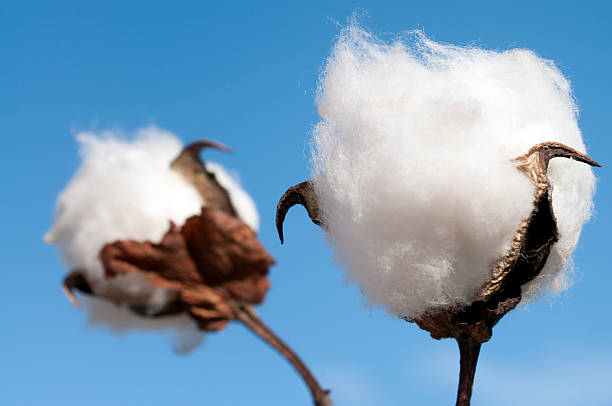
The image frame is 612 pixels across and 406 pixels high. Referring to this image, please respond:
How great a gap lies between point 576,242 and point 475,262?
1.00 metres

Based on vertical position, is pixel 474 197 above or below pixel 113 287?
above

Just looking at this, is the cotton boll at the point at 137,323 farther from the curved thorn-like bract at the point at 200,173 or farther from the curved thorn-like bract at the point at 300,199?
the curved thorn-like bract at the point at 300,199

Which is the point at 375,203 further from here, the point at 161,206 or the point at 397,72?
the point at 161,206

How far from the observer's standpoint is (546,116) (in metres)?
4.05

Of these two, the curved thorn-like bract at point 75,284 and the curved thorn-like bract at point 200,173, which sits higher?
the curved thorn-like bract at point 200,173

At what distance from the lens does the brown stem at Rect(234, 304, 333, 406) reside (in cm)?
231

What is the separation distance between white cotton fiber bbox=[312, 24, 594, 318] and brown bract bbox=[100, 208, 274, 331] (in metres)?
1.26

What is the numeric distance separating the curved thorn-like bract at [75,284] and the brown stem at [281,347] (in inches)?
18.6

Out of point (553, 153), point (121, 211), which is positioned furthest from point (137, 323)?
point (553, 153)

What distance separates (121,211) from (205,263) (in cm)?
30

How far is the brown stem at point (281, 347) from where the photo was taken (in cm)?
231

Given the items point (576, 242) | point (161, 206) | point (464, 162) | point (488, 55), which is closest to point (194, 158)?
point (161, 206)

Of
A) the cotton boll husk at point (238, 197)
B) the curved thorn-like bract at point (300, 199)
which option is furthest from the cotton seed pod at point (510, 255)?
the cotton boll husk at point (238, 197)

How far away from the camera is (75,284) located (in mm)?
2277
